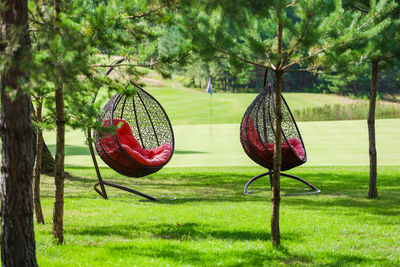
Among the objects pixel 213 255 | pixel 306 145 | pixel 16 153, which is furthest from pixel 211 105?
pixel 16 153

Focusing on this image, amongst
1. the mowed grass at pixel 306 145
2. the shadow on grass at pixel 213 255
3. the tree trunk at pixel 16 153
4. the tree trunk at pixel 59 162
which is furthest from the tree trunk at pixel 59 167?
the mowed grass at pixel 306 145

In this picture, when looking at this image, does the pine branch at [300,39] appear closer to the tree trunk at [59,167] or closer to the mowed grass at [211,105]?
the tree trunk at [59,167]

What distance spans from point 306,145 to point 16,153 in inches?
597

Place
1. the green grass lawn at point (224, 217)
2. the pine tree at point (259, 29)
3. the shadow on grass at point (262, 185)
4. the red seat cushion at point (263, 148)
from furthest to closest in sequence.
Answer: the red seat cushion at point (263, 148)
the shadow on grass at point (262, 185)
the green grass lawn at point (224, 217)
the pine tree at point (259, 29)

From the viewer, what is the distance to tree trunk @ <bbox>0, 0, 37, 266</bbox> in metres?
3.89

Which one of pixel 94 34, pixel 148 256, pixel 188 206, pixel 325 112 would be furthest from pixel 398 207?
pixel 325 112

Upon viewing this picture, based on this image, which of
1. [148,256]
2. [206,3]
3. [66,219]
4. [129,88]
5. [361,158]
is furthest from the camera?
[361,158]

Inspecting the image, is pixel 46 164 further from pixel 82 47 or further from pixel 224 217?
pixel 82 47

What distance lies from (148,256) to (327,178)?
26.8 feet

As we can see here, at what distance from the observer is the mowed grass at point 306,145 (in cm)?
1556

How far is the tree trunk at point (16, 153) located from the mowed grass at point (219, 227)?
2.44ft

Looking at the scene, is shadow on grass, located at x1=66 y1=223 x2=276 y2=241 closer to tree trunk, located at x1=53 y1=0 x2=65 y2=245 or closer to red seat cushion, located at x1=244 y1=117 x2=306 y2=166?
tree trunk, located at x1=53 y1=0 x2=65 y2=245

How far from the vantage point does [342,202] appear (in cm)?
910

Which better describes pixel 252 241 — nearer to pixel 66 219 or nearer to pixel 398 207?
pixel 66 219
